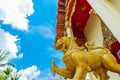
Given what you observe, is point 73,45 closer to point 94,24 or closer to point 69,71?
point 69,71

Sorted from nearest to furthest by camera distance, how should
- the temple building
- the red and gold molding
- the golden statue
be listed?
the golden statue < the temple building < the red and gold molding

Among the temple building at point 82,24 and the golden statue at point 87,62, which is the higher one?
the temple building at point 82,24

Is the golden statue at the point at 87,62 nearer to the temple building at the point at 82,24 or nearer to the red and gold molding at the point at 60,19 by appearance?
the temple building at the point at 82,24

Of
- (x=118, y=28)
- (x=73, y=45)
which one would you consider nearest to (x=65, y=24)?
(x=118, y=28)

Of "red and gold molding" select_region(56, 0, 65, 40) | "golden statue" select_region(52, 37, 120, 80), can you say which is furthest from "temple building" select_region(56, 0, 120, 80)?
"golden statue" select_region(52, 37, 120, 80)

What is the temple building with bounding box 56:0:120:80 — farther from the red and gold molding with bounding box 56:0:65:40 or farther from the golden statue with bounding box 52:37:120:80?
the golden statue with bounding box 52:37:120:80

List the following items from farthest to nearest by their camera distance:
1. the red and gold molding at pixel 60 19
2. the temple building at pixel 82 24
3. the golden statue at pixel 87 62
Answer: the red and gold molding at pixel 60 19, the temple building at pixel 82 24, the golden statue at pixel 87 62

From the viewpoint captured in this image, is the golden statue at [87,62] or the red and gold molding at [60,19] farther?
the red and gold molding at [60,19]

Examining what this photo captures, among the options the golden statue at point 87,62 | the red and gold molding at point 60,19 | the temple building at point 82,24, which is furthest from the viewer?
the red and gold molding at point 60,19

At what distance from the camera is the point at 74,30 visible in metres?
7.23

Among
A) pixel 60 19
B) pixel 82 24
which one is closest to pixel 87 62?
pixel 60 19

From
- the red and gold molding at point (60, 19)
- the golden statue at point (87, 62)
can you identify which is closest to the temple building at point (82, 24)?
the red and gold molding at point (60, 19)

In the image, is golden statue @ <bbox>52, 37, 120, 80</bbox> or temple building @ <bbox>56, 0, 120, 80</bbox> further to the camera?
temple building @ <bbox>56, 0, 120, 80</bbox>

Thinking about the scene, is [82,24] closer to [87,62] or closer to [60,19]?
[60,19]
